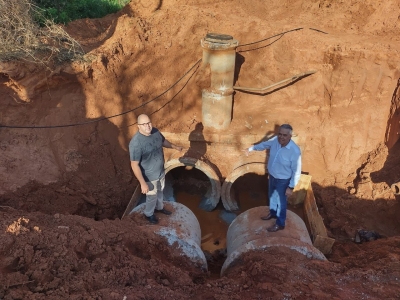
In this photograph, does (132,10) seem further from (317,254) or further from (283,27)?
(317,254)

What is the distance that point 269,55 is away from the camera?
8.24m

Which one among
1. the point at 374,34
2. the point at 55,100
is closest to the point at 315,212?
the point at 374,34

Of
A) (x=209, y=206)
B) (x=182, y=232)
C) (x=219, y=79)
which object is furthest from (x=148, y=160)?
(x=219, y=79)

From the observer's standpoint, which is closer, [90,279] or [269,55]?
[90,279]

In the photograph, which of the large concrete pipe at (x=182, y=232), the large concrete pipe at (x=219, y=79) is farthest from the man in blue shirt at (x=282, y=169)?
the large concrete pipe at (x=219, y=79)

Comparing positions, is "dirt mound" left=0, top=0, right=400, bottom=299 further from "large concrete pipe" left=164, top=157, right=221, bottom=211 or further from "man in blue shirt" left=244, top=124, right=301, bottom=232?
"large concrete pipe" left=164, top=157, right=221, bottom=211

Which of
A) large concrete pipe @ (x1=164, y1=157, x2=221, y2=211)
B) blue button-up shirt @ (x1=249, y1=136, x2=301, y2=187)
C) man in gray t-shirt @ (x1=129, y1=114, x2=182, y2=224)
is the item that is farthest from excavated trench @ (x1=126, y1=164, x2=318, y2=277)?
blue button-up shirt @ (x1=249, y1=136, x2=301, y2=187)

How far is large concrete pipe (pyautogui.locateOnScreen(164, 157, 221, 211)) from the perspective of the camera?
657cm

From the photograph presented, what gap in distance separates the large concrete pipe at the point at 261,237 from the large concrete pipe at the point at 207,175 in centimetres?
150

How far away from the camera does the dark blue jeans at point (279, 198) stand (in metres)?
4.60

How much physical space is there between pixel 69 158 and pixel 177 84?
3152 mm

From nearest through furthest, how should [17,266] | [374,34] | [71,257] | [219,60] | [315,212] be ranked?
1. [17,266]
2. [71,257]
3. [315,212]
4. [219,60]
5. [374,34]

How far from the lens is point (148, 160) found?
179 inches

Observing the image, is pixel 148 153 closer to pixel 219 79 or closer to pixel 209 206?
pixel 209 206
